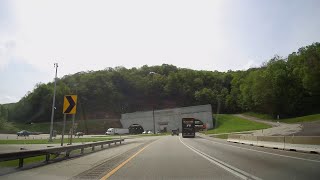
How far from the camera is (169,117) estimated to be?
13075 cm

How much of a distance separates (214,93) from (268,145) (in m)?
141

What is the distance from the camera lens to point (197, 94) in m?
167

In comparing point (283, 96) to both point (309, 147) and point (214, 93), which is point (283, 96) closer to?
point (214, 93)

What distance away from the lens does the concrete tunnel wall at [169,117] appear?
125750 millimetres

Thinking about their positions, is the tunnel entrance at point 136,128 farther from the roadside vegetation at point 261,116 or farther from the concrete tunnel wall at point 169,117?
the roadside vegetation at point 261,116

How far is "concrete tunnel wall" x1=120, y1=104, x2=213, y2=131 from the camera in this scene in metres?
126

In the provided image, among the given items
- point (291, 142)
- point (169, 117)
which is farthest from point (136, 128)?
point (291, 142)

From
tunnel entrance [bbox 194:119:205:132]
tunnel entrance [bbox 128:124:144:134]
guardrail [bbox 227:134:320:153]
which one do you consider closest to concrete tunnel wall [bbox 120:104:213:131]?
tunnel entrance [bbox 194:119:205:132]

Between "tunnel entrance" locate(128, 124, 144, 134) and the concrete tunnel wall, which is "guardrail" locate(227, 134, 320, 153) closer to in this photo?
the concrete tunnel wall

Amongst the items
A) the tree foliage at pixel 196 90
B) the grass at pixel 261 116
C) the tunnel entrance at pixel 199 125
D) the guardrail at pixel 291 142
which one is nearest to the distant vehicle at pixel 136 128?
the tree foliage at pixel 196 90

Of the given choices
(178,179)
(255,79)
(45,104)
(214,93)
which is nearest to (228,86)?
(214,93)

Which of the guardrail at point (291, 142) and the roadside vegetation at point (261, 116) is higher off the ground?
the roadside vegetation at point (261, 116)

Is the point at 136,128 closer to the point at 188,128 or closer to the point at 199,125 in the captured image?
the point at 199,125

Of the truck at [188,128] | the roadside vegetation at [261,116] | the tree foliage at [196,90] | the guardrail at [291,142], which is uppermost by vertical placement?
the tree foliage at [196,90]
